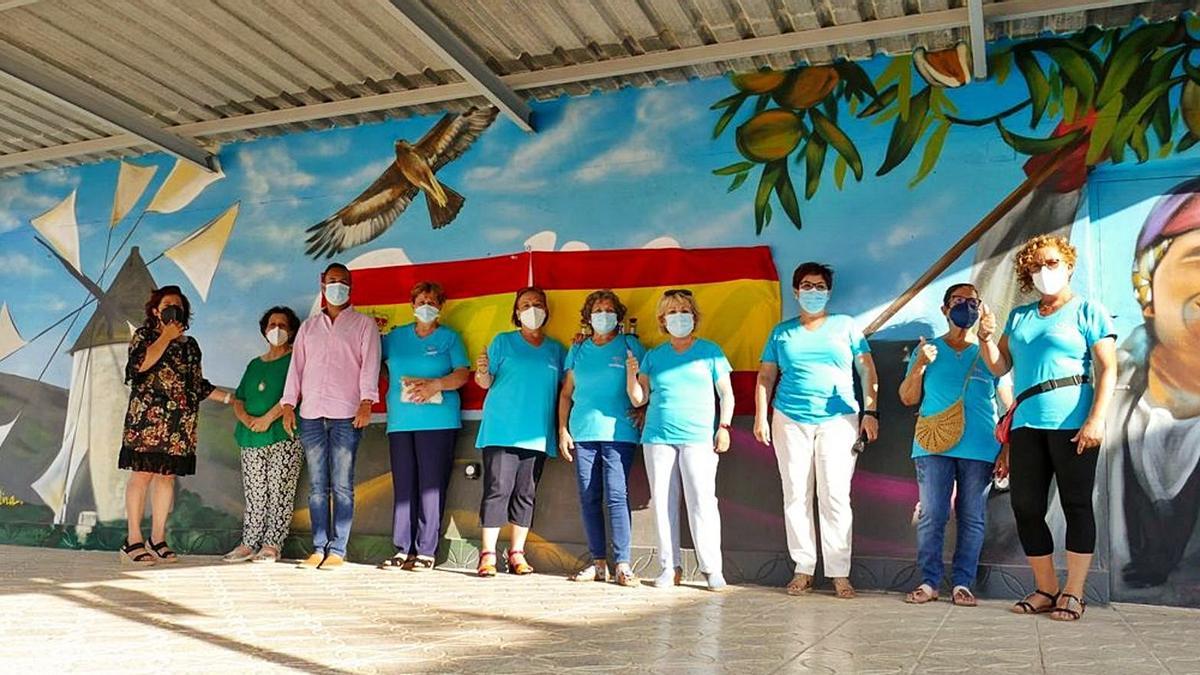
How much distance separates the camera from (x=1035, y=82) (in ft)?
16.5

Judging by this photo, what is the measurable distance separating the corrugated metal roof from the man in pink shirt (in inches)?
48.0

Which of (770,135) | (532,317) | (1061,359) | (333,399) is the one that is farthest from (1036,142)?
(333,399)

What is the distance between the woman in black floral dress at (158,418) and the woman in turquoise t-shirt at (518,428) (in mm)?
1756

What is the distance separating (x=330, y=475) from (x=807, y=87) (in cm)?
352

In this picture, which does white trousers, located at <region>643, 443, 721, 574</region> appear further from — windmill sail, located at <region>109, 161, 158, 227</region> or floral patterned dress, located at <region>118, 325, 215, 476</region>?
windmill sail, located at <region>109, 161, 158, 227</region>

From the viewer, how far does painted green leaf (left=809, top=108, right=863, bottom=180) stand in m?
5.30

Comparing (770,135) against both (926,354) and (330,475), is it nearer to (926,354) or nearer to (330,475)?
(926,354)

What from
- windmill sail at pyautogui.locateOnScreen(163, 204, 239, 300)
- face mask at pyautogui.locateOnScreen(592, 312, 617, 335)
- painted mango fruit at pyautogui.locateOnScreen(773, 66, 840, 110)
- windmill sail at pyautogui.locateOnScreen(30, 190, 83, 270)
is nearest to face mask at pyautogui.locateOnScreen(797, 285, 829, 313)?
face mask at pyautogui.locateOnScreen(592, 312, 617, 335)

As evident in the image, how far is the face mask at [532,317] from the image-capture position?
554cm

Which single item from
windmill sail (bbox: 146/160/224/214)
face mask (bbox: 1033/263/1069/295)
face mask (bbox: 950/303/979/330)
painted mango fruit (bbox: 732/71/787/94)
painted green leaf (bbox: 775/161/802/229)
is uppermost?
painted mango fruit (bbox: 732/71/787/94)

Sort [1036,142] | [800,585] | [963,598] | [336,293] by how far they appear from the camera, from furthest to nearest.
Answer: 1. [336,293]
2. [1036,142]
3. [800,585]
4. [963,598]

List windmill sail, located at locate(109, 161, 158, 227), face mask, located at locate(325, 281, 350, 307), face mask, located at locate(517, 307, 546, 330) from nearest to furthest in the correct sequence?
face mask, located at locate(517, 307, 546, 330) < face mask, located at locate(325, 281, 350, 307) < windmill sail, located at locate(109, 161, 158, 227)

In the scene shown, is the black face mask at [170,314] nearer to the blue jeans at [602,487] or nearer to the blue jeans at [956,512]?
the blue jeans at [602,487]

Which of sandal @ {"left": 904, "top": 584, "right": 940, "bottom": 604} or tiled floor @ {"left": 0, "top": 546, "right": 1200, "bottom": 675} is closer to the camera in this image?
tiled floor @ {"left": 0, "top": 546, "right": 1200, "bottom": 675}
